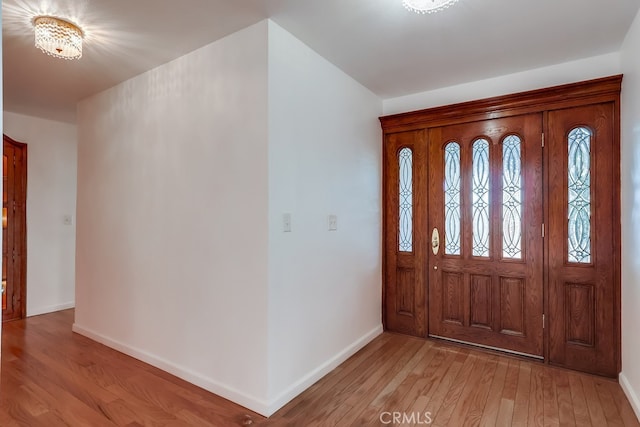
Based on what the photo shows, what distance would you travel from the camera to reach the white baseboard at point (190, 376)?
2.38 metres

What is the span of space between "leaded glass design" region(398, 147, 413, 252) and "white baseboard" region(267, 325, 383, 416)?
950 millimetres

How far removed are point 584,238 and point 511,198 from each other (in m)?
0.61

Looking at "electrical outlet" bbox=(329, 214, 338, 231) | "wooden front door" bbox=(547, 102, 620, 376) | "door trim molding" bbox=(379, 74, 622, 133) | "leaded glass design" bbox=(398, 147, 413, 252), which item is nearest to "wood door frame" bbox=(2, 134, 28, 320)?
"electrical outlet" bbox=(329, 214, 338, 231)

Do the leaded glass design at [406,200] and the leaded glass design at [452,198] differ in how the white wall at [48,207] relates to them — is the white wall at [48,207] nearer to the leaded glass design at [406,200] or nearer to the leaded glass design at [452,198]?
the leaded glass design at [406,200]

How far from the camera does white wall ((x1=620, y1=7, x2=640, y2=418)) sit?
2340 mm

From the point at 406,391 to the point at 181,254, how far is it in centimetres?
197

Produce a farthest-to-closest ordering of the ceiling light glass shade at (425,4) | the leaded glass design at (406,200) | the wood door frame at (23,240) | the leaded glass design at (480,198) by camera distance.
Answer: the wood door frame at (23,240) < the leaded glass design at (406,200) < the leaded glass design at (480,198) < the ceiling light glass shade at (425,4)

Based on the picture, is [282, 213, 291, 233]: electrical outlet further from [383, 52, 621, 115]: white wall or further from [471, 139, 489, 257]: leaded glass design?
[383, 52, 621, 115]: white wall

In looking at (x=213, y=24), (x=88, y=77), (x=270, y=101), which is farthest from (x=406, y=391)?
(x=88, y=77)

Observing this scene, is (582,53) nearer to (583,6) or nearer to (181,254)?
(583,6)

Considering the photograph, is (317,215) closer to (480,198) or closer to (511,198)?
(480,198)

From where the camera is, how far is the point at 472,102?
327 centimetres

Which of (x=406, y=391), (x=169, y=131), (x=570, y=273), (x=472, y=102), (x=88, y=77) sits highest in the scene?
(x=88, y=77)

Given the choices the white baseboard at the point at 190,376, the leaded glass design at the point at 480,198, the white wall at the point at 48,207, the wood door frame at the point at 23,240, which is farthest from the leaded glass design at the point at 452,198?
the wood door frame at the point at 23,240
